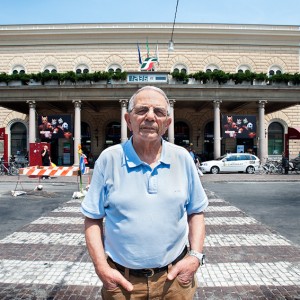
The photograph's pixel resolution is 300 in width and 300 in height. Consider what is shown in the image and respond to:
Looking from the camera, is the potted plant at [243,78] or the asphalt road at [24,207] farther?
the potted plant at [243,78]

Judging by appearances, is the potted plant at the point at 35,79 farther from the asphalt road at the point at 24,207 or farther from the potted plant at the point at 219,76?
the asphalt road at the point at 24,207

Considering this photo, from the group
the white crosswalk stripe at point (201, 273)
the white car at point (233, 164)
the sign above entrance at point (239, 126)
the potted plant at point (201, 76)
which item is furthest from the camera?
the potted plant at point (201, 76)

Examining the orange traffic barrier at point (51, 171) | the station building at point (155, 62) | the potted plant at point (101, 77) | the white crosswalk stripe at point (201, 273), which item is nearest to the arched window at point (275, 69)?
the station building at point (155, 62)

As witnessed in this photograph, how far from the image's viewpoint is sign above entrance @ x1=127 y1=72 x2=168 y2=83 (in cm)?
2653

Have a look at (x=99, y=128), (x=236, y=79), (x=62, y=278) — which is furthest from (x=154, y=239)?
(x=99, y=128)

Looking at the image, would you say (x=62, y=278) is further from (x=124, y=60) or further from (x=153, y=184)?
(x=124, y=60)

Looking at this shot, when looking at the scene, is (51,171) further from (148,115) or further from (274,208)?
(148,115)

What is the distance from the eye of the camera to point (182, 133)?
35156 millimetres

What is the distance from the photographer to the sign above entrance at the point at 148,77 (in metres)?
26.5

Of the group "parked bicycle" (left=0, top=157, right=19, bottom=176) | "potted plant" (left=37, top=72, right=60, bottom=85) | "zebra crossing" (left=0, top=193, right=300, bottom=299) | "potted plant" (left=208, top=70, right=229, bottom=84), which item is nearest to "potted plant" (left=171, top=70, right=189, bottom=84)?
"potted plant" (left=208, top=70, right=229, bottom=84)

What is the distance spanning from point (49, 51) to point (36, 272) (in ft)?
114

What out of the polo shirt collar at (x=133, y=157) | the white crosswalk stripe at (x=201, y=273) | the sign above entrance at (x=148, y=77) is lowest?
the white crosswalk stripe at (x=201, y=273)

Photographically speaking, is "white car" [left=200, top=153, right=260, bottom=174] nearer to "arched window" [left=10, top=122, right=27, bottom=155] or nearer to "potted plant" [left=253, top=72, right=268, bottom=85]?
"potted plant" [left=253, top=72, right=268, bottom=85]

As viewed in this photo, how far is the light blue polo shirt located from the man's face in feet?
0.45
